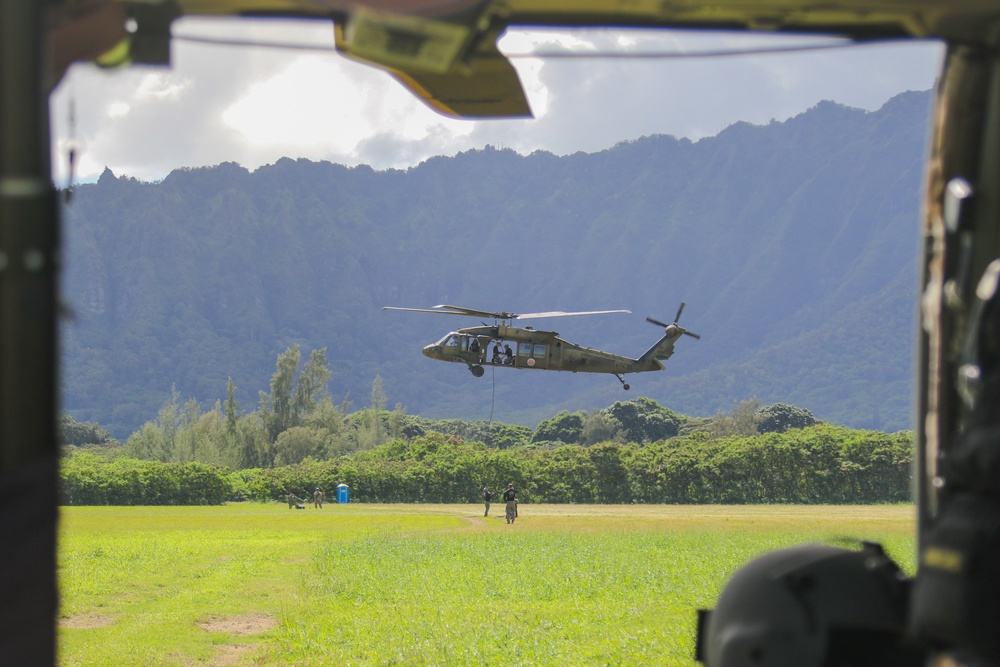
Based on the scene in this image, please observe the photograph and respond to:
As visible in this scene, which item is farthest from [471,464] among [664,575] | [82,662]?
[82,662]

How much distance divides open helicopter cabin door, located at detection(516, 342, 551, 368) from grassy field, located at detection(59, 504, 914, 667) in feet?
19.1

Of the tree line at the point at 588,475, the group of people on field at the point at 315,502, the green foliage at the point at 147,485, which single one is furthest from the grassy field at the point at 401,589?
the tree line at the point at 588,475

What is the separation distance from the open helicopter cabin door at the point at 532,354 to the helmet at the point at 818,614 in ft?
104

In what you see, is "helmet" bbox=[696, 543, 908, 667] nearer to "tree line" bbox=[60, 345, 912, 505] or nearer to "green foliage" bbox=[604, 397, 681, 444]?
"tree line" bbox=[60, 345, 912, 505]

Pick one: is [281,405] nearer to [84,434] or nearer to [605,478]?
[84,434]

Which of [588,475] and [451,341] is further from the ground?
[451,341]

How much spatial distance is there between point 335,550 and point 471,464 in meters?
32.9

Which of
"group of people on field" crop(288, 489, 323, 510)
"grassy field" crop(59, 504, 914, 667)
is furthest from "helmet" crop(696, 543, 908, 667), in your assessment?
"group of people on field" crop(288, 489, 323, 510)

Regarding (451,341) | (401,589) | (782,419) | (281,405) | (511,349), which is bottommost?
(782,419)

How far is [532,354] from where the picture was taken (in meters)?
35.9

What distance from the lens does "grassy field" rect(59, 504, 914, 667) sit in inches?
529

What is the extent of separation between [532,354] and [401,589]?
16.8 m

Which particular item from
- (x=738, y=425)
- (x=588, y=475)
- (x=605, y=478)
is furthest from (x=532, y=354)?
(x=738, y=425)

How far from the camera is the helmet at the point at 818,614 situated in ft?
11.4
